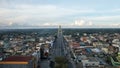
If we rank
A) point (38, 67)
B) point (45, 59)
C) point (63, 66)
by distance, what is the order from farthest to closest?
1. point (45, 59)
2. point (38, 67)
3. point (63, 66)

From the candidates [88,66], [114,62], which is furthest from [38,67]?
[114,62]

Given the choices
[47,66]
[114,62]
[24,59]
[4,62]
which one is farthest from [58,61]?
[114,62]

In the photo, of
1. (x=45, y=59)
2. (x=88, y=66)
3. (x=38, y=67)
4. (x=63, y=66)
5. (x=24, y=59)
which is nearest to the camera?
(x=63, y=66)

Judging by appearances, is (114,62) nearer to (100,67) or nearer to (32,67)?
(100,67)

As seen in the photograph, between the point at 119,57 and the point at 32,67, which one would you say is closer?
the point at 32,67

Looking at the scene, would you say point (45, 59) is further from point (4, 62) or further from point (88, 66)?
point (4, 62)

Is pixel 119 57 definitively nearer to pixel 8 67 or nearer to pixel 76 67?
pixel 76 67

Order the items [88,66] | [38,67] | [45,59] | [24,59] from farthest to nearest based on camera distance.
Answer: [45,59], [88,66], [38,67], [24,59]

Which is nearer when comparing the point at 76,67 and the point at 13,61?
the point at 13,61
